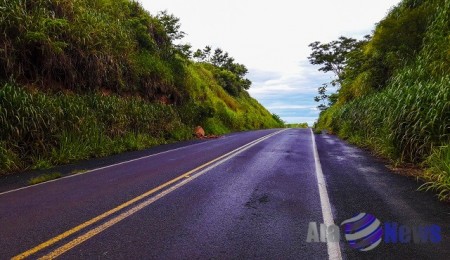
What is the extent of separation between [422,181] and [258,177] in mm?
3468

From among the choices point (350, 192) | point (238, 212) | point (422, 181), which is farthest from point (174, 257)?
point (422, 181)

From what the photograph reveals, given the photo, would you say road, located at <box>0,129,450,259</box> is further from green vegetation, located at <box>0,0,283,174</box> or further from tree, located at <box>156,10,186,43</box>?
tree, located at <box>156,10,186,43</box>

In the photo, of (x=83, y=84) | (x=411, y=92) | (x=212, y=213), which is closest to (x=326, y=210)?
(x=212, y=213)

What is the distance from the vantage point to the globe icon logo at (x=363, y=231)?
12.5ft

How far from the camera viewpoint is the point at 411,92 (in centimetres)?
932

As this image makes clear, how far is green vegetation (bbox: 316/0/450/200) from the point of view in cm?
762

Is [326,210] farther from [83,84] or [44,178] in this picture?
[83,84]

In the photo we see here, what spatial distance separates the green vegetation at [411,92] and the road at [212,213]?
1066 mm

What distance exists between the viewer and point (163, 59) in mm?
22062

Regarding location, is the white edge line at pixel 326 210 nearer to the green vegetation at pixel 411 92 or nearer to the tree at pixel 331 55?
the green vegetation at pixel 411 92

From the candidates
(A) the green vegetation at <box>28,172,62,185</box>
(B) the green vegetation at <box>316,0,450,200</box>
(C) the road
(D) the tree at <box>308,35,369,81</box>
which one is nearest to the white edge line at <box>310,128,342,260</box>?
(C) the road

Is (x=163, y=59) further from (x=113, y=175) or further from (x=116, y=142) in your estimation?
(x=113, y=175)

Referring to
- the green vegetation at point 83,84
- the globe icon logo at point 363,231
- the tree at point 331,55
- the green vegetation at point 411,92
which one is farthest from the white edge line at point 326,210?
the tree at point 331,55

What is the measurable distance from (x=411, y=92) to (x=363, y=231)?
6.59m
